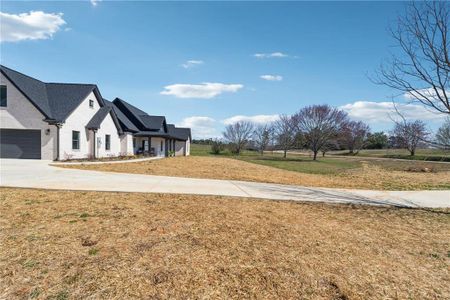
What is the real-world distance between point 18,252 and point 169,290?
243 centimetres

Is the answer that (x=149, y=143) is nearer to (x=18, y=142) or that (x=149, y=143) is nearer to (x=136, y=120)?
(x=136, y=120)

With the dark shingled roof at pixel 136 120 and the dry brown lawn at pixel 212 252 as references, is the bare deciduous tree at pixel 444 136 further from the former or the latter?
the dark shingled roof at pixel 136 120

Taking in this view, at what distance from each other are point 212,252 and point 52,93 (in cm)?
2265

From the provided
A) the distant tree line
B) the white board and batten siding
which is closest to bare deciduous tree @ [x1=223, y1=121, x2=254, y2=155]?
the distant tree line

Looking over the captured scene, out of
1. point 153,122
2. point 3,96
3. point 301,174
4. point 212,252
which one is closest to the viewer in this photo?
point 212,252

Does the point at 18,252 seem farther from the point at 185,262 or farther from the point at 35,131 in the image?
the point at 35,131

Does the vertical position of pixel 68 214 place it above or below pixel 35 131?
below

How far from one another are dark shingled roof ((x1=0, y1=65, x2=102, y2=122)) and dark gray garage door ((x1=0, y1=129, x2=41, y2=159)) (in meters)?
1.79

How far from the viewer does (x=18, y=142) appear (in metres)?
18.6

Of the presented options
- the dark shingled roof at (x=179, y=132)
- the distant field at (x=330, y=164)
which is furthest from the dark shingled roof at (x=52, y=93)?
the dark shingled roof at (x=179, y=132)

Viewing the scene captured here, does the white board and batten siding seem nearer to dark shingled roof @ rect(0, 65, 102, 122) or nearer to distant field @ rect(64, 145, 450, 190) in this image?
dark shingled roof @ rect(0, 65, 102, 122)

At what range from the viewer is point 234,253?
4090 millimetres

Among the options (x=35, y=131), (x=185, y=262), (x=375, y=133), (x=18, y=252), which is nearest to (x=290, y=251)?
(x=185, y=262)

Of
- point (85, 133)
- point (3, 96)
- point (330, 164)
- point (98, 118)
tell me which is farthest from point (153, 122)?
point (330, 164)
